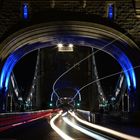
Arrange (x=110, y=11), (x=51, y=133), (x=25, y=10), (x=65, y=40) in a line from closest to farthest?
(x=51, y=133) → (x=110, y=11) → (x=25, y=10) → (x=65, y=40)

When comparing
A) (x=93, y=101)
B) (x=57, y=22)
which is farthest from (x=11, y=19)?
(x=93, y=101)

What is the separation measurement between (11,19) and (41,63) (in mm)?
47416

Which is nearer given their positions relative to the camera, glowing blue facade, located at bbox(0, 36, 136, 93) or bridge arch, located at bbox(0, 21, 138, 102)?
bridge arch, located at bbox(0, 21, 138, 102)

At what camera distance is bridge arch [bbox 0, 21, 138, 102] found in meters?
37.0

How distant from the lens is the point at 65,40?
43875mm

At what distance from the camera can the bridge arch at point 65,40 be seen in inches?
1458

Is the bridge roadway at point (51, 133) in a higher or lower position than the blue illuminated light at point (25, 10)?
lower

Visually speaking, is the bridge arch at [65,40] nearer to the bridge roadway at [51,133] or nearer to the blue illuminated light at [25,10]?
the blue illuminated light at [25,10]

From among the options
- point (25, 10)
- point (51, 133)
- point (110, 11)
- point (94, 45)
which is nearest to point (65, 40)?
point (94, 45)

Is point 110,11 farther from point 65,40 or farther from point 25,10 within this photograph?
point 65,40

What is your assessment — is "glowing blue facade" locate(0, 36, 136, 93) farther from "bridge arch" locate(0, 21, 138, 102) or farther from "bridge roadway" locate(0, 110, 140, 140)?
"bridge roadway" locate(0, 110, 140, 140)

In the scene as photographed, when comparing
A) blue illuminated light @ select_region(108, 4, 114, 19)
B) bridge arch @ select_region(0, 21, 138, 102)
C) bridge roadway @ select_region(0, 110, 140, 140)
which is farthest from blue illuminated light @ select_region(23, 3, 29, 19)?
bridge roadway @ select_region(0, 110, 140, 140)

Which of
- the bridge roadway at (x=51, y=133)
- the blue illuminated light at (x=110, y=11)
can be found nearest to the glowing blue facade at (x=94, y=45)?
the blue illuminated light at (x=110, y=11)

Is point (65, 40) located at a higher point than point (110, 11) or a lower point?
lower
